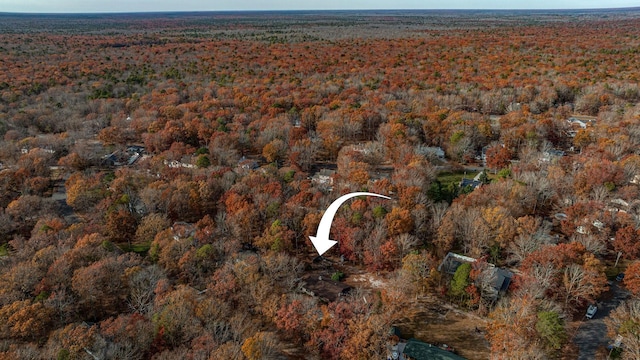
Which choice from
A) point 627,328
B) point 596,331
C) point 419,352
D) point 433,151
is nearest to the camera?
point 627,328

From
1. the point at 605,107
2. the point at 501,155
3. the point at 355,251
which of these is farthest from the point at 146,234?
the point at 605,107

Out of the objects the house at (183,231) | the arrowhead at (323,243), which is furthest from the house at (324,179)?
the house at (183,231)

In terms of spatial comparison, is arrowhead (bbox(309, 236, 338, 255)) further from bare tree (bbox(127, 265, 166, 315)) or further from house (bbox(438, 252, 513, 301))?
bare tree (bbox(127, 265, 166, 315))

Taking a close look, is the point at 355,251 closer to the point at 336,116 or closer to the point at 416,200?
the point at 416,200

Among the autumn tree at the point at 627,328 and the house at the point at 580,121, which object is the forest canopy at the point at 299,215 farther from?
the house at the point at 580,121

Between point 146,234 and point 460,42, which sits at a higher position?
point 460,42

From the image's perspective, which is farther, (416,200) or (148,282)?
(416,200)

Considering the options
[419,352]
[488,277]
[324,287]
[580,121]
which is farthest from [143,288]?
[580,121]

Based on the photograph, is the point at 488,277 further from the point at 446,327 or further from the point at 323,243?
the point at 323,243
